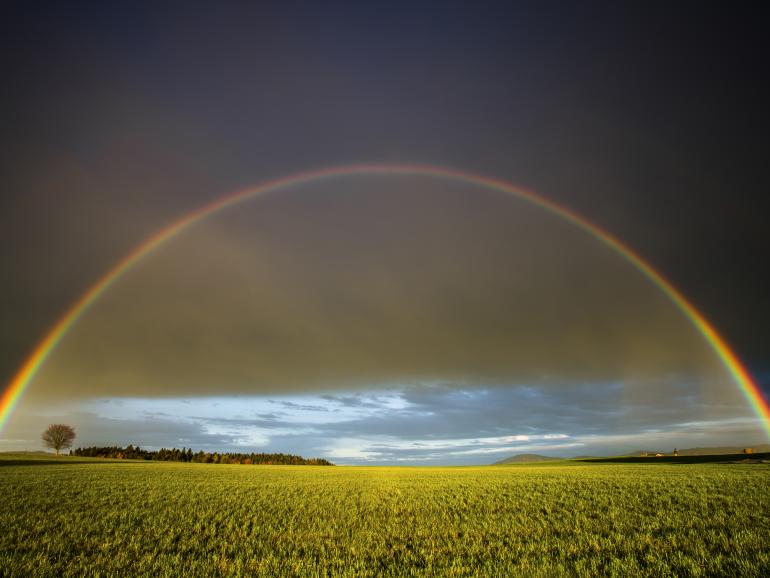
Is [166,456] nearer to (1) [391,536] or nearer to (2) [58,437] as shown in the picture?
(2) [58,437]

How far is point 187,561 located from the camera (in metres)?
10.2

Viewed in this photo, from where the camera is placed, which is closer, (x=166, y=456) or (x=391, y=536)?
(x=391, y=536)

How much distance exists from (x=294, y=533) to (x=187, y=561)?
3625 mm

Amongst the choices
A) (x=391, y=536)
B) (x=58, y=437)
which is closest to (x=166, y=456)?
(x=58, y=437)

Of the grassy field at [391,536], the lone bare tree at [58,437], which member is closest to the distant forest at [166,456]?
the lone bare tree at [58,437]

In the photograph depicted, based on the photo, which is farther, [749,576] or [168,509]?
[168,509]

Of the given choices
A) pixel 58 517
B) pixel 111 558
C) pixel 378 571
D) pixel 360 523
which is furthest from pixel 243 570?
pixel 58 517

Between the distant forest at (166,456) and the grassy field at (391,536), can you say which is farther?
the distant forest at (166,456)

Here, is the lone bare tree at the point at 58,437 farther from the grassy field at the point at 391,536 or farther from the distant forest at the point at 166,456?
the grassy field at the point at 391,536

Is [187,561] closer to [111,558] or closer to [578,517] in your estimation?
[111,558]

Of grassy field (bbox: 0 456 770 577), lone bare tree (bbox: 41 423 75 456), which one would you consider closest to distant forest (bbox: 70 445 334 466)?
lone bare tree (bbox: 41 423 75 456)

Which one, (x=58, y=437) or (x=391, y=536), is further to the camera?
(x=58, y=437)

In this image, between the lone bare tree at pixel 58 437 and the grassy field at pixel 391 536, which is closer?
the grassy field at pixel 391 536

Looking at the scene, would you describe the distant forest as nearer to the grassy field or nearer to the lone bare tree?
the lone bare tree
